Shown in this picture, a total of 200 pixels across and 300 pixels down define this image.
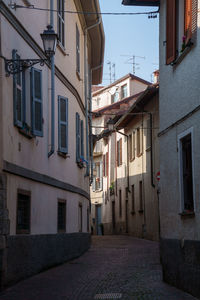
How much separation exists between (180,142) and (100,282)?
345cm

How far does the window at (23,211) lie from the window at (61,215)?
3.50 metres

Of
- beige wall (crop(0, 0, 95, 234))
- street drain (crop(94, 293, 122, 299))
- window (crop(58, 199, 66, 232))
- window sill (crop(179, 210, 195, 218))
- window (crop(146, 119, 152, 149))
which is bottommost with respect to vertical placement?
street drain (crop(94, 293, 122, 299))

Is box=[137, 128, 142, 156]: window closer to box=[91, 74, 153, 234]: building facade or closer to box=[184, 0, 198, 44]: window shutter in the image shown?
box=[91, 74, 153, 234]: building facade

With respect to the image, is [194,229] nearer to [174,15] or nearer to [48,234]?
[174,15]

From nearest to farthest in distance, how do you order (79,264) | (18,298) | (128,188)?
(18,298) → (79,264) → (128,188)

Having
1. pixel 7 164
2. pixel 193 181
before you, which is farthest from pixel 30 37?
pixel 193 181

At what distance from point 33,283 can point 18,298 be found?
1945 millimetres

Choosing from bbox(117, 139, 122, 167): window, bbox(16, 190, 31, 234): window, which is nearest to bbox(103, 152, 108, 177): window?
bbox(117, 139, 122, 167): window

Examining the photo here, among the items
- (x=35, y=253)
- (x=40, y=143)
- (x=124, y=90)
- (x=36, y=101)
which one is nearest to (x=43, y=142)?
(x=40, y=143)

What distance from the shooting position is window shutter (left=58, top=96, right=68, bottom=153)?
16.8 meters

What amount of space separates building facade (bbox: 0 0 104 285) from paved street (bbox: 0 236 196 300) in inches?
16.9

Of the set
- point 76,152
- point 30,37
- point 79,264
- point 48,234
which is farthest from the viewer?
point 76,152

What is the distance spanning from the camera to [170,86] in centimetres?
1188

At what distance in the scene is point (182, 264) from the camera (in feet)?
34.1
